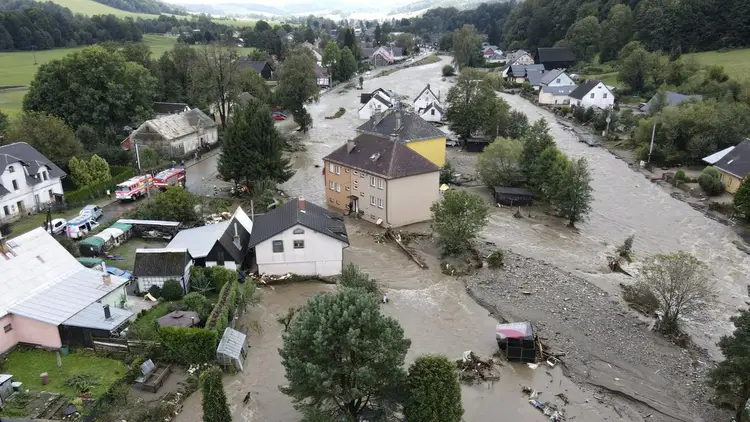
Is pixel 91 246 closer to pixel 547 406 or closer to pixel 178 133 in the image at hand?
pixel 547 406

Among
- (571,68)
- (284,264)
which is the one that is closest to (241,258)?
(284,264)

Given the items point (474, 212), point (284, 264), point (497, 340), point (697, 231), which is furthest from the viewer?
point (697, 231)

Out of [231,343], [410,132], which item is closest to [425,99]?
[410,132]

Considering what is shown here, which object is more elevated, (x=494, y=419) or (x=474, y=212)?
(x=474, y=212)

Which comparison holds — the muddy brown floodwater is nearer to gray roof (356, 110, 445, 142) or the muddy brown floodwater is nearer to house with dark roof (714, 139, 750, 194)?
gray roof (356, 110, 445, 142)

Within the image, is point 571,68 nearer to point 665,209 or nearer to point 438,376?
point 665,209
